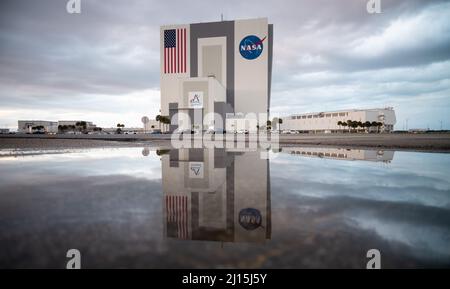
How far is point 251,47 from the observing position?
201 feet

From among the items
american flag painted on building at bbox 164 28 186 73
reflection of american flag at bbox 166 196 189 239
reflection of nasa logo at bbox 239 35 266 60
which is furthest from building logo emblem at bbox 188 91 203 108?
reflection of american flag at bbox 166 196 189 239

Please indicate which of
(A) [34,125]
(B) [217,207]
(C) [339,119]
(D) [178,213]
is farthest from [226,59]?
(A) [34,125]

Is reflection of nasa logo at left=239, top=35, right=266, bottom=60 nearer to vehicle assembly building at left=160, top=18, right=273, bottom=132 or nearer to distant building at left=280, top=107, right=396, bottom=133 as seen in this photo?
vehicle assembly building at left=160, top=18, right=273, bottom=132

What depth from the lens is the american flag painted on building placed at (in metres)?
61.5

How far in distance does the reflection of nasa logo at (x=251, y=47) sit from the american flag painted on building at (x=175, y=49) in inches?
618

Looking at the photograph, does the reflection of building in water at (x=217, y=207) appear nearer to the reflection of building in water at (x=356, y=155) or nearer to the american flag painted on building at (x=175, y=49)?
the reflection of building in water at (x=356, y=155)

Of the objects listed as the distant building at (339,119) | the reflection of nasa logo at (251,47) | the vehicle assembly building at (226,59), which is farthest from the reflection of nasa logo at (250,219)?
the distant building at (339,119)

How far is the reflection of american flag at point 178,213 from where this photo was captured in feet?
11.0

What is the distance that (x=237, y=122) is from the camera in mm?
62031

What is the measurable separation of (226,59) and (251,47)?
7.32m

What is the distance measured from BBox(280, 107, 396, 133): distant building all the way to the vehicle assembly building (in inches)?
2818
